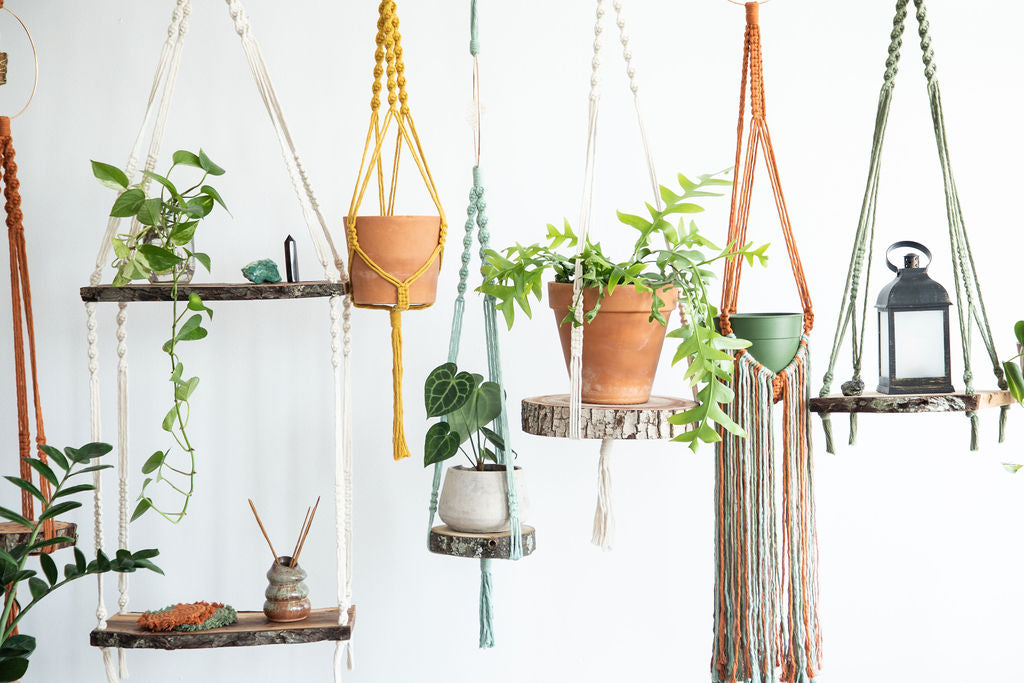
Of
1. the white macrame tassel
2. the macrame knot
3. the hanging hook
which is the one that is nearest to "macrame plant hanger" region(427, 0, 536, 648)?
the white macrame tassel

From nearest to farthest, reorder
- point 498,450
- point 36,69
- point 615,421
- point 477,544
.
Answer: point 615,421, point 477,544, point 498,450, point 36,69

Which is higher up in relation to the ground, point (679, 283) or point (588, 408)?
point (679, 283)

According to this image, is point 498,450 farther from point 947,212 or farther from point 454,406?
point 947,212

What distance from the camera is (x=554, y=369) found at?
1844mm

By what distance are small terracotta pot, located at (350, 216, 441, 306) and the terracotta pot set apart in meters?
0.31

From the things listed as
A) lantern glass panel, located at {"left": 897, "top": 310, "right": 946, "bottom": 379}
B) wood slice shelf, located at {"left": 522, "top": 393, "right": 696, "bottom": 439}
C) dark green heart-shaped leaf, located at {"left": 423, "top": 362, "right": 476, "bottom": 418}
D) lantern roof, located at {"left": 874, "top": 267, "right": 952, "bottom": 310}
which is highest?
lantern roof, located at {"left": 874, "top": 267, "right": 952, "bottom": 310}

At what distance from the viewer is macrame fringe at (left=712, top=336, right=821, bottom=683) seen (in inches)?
54.3

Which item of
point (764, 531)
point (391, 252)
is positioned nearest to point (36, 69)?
point (391, 252)

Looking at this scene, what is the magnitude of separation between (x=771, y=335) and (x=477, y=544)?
571 mm

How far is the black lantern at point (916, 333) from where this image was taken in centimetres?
139

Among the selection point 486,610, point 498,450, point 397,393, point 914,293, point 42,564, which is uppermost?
point 914,293

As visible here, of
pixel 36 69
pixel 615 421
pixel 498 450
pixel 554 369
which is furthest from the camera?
pixel 554 369

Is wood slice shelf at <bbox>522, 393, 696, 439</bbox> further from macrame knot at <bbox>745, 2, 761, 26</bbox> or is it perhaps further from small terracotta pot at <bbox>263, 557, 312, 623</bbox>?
macrame knot at <bbox>745, 2, 761, 26</bbox>

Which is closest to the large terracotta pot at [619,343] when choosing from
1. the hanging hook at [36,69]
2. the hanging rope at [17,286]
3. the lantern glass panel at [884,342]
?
the lantern glass panel at [884,342]
